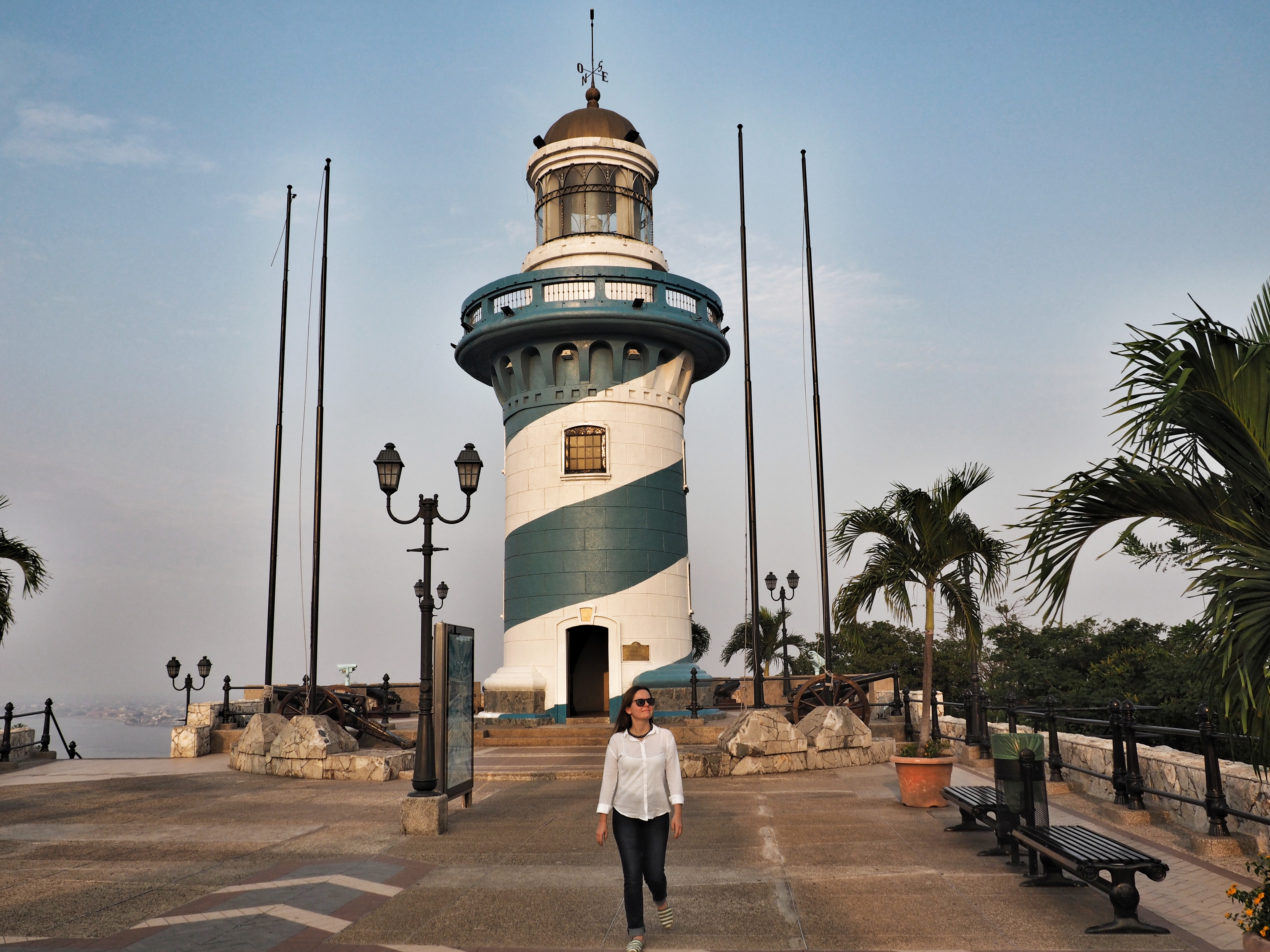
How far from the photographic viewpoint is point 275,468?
20.8 m

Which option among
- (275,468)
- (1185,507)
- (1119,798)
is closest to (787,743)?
(1119,798)

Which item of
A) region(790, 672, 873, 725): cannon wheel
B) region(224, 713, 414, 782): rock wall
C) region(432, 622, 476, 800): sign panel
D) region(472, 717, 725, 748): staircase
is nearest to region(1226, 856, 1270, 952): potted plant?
region(432, 622, 476, 800): sign panel

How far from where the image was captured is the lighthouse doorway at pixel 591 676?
933 inches

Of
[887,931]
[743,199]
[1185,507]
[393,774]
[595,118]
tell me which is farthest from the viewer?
[595,118]

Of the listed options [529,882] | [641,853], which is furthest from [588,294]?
[641,853]

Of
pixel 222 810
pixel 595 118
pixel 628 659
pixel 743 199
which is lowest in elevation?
pixel 222 810

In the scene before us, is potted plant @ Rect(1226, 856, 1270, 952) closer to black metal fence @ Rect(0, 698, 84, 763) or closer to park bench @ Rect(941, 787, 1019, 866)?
park bench @ Rect(941, 787, 1019, 866)

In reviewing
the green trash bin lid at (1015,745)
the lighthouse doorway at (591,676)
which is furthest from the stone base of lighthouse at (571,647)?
the green trash bin lid at (1015,745)

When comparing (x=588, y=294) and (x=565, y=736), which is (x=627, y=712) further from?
(x=588, y=294)

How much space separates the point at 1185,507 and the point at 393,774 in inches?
504

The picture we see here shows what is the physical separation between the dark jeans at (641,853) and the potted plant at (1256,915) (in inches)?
123

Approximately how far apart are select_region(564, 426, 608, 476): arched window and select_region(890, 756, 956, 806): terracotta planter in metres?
11.9

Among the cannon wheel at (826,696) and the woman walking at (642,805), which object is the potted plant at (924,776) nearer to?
the woman walking at (642,805)

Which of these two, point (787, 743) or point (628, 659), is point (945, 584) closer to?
point (787, 743)
